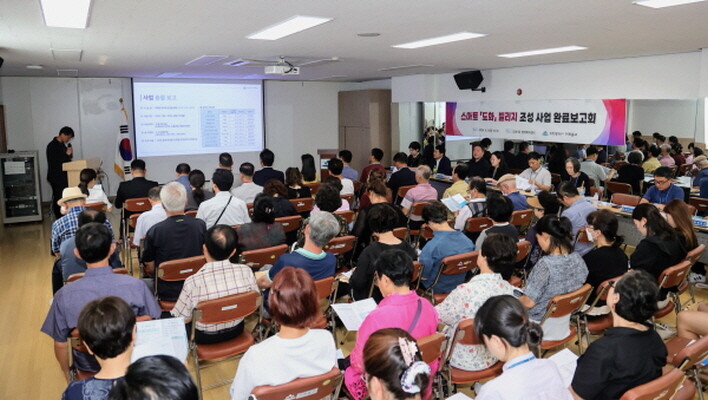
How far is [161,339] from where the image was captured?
2674 millimetres

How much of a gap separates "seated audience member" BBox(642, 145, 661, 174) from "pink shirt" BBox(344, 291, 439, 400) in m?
7.86

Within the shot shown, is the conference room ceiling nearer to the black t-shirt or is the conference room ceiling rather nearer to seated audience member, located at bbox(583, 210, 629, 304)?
seated audience member, located at bbox(583, 210, 629, 304)

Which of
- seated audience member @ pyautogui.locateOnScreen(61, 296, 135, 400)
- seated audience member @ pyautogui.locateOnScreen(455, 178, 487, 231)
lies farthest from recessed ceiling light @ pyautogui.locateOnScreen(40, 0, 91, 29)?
seated audience member @ pyautogui.locateOnScreen(455, 178, 487, 231)

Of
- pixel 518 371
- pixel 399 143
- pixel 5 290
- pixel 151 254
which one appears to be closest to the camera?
pixel 518 371

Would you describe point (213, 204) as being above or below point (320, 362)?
above

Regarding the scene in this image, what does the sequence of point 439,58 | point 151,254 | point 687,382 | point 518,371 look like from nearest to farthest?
point 518,371 → point 687,382 → point 151,254 → point 439,58

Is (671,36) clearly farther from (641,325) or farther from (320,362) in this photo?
(320,362)

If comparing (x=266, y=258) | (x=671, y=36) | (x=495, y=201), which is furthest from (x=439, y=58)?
(x=266, y=258)

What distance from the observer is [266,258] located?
4.67 metres

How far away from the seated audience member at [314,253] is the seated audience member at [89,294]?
976 mm

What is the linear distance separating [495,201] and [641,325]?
217cm

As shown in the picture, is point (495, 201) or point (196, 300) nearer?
point (196, 300)

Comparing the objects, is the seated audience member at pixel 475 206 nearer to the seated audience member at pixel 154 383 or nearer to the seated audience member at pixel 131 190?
the seated audience member at pixel 131 190

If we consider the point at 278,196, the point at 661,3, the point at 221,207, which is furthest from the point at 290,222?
the point at 661,3
